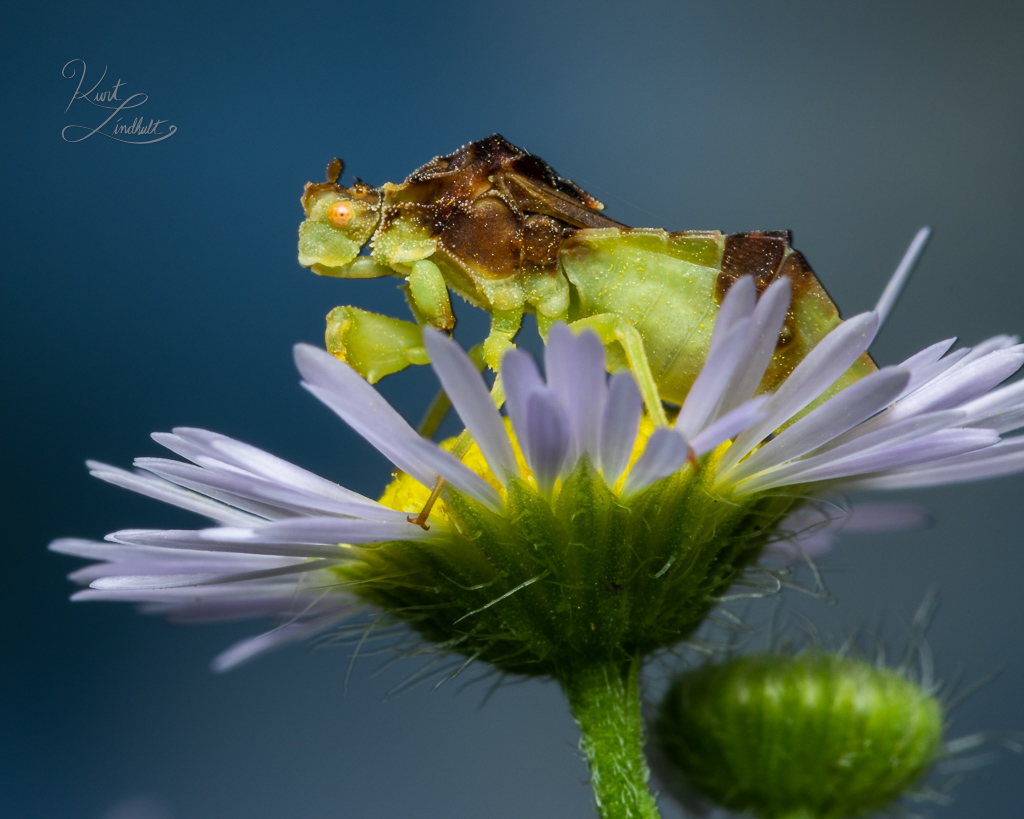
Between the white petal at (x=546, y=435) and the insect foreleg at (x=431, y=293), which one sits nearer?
the white petal at (x=546, y=435)

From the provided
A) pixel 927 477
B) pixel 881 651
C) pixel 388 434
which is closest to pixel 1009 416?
pixel 927 477

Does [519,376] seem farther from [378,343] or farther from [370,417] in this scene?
[378,343]

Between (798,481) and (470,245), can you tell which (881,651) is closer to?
(798,481)

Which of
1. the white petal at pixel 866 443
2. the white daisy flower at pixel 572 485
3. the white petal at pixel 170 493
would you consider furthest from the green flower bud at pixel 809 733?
the white petal at pixel 170 493

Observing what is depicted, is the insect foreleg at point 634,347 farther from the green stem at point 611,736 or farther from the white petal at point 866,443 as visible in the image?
the green stem at point 611,736

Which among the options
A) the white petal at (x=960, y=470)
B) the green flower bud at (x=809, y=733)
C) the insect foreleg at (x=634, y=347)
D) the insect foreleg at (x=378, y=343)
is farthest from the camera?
the insect foreleg at (x=378, y=343)
